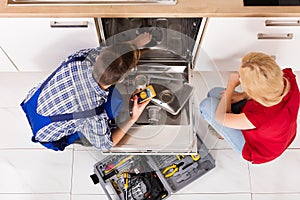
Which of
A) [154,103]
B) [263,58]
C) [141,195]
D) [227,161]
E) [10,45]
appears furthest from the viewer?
[227,161]

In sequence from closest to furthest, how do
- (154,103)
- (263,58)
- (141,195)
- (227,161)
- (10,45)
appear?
(263,58), (154,103), (10,45), (141,195), (227,161)

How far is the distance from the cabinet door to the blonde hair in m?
0.61

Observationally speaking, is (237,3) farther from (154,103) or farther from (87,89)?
(87,89)

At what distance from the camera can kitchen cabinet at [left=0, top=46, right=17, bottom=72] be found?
2002mm

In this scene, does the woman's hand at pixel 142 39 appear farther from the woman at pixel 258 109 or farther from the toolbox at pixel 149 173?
the toolbox at pixel 149 173

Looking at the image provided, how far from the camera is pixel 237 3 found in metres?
1.57

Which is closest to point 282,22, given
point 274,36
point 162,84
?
point 274,36

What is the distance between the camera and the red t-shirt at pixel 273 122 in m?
1.55

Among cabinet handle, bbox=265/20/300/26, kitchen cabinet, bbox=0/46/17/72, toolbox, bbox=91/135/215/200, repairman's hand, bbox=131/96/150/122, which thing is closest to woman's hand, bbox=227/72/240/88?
cabinet handle, bbox=265/20/300/26

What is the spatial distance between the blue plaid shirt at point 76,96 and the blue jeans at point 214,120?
40 cm

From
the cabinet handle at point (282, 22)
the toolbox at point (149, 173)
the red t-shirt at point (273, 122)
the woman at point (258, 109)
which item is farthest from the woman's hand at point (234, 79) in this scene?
the toolbox at point (149, 173)

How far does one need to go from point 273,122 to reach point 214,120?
0.86 feet

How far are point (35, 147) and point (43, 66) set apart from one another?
1.34 feet

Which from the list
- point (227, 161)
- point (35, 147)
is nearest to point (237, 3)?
point (227, 161)
